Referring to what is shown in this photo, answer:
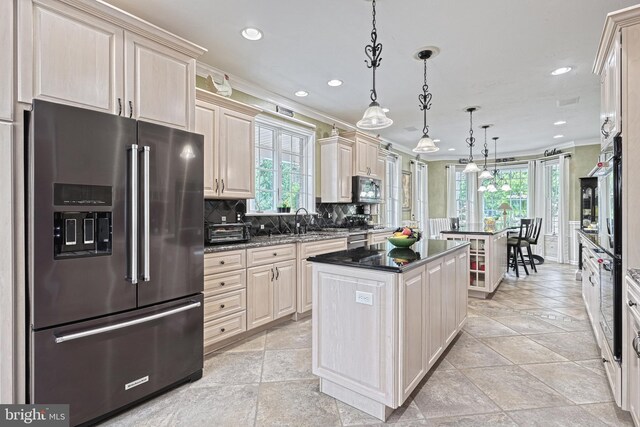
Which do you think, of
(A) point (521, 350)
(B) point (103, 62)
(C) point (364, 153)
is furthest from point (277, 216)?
(A) point (521, 350)

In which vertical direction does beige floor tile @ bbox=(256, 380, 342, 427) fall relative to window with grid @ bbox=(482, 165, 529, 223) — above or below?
below

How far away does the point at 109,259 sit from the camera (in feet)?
6.18

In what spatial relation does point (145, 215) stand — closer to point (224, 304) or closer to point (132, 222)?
point (132, 222)

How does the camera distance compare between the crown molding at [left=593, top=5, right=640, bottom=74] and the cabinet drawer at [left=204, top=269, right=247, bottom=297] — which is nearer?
the crown molding at [left=593, top=5, right=640, bottom=74]

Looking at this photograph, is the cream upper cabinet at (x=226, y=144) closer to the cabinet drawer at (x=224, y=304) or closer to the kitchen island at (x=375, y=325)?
the cabinet drawer at (x=224, y=304)

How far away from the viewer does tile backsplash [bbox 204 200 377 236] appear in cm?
350

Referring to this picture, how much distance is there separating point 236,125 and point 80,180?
1750 millimetres

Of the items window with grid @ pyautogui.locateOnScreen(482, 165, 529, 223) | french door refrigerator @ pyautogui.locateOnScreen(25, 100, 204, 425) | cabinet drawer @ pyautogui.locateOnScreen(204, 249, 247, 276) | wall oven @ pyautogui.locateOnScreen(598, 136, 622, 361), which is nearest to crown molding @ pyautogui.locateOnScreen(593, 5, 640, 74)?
wall oven @ pyautogui.locateOnScreen(598, 136, 622, 361)

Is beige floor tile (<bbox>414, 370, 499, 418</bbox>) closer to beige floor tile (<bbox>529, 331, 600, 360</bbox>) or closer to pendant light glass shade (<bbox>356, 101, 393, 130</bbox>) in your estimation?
beige floor tile (<bbox>529, 331, 600, 360</bbox>)

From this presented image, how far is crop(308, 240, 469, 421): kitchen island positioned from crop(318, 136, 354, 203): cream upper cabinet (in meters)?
2.60

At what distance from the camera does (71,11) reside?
6.11 ft

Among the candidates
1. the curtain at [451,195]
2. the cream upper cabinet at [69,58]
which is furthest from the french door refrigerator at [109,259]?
the curtain at [451,195]

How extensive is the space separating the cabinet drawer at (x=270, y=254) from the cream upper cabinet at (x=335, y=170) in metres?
1.55

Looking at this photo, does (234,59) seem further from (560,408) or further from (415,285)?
(560,408)
